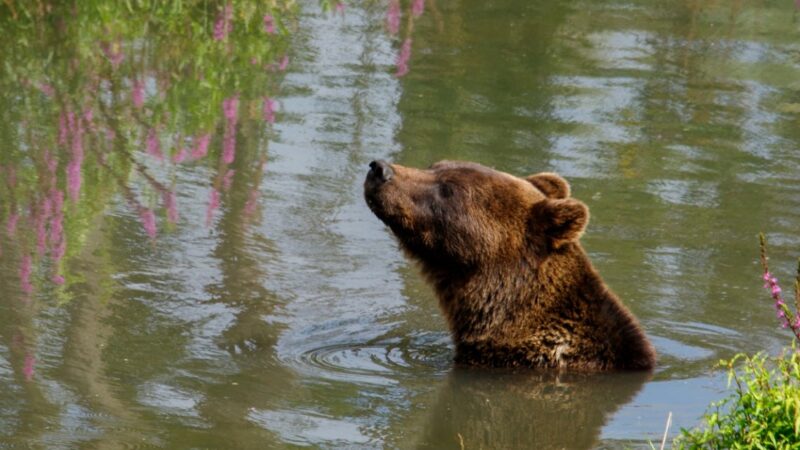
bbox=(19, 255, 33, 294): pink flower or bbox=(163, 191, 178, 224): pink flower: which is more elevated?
bbox=(163, 191, 178, 224): pink flower

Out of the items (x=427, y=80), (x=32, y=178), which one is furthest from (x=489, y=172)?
(x=427, y=80)

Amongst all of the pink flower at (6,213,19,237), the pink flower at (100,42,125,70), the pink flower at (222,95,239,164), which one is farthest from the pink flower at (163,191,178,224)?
the pink flower at (100,42,125,70)

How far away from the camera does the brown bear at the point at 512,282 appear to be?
7.93 m

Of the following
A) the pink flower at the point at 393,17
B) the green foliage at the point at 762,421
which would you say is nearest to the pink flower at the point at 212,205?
the green foliage at the point at 762,421

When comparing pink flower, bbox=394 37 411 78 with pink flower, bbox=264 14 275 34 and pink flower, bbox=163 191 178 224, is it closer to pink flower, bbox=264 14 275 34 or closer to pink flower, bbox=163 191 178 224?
pink flower, bbox=264 14 275 34

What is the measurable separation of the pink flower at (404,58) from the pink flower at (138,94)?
2.41m

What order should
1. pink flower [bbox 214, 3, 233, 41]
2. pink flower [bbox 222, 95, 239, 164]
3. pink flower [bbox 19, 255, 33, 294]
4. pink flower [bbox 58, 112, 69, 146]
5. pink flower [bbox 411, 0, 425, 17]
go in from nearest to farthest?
pink flower [bbox 19, 255, 33, 294] < pink flower [bbox 58, 112, 69, 146] < pink flower [bbox 222, 95, 239, 164] < pink flower [bbox 214, 3, 233, 41] < pink flower [bbox 411, 0, 425, 17]

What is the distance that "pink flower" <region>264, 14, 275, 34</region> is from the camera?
1393 centimetres

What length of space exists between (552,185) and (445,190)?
2.27 feet

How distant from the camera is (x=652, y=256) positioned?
9625 millimetres

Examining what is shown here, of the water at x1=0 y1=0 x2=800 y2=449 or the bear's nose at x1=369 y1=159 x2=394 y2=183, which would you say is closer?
the water at x1=0 y1=0 x2=800 y2=449

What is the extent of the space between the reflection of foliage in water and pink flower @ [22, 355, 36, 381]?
1188 mm

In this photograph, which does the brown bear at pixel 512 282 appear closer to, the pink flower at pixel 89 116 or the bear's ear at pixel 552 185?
the bear's ear at pixel 552 185

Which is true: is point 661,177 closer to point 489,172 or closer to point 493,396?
point 489,172
